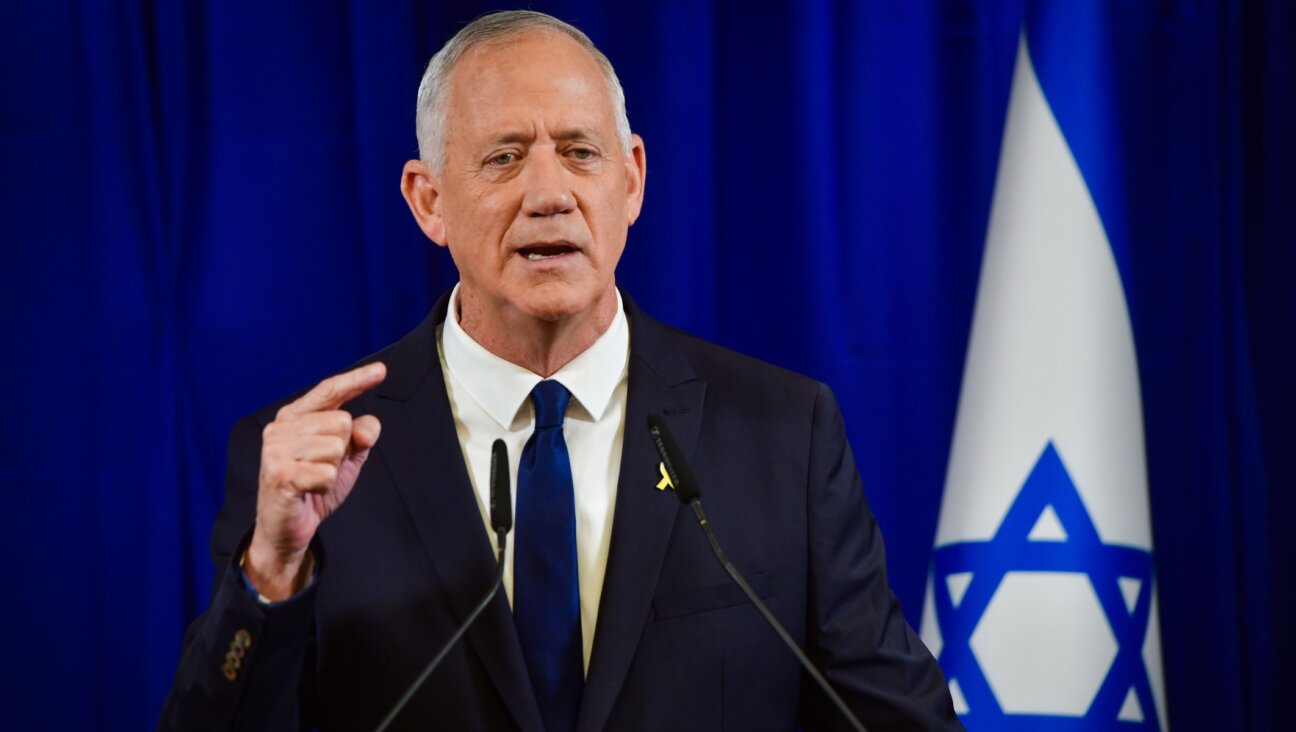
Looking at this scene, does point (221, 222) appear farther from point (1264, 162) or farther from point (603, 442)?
point (1264, 162)

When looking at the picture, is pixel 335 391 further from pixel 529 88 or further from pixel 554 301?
pixel 529 88

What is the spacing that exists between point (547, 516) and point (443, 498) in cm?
13

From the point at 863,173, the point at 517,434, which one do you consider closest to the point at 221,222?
the point at 517,434

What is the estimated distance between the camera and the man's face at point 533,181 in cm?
168

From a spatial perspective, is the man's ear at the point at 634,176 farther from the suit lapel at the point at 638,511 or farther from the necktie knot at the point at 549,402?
the necktie knot at the point at 549,402

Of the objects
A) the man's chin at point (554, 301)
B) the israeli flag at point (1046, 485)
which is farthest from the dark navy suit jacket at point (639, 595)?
the israeli flag at point (1046, 485)

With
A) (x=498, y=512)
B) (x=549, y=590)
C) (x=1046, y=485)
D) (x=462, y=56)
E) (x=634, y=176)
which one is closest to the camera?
(x=498, y=512)

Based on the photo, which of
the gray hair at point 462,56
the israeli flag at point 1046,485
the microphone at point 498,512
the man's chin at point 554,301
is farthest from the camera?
the israeli flag at point 1046,485

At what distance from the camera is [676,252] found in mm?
2422

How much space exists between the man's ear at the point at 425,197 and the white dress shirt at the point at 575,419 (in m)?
0.17

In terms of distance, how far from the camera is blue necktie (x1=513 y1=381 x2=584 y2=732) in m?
1.56

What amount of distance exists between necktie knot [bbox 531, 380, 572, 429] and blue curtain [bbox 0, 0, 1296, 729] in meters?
0.76

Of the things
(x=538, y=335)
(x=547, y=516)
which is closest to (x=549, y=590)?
(x=547, y=516)

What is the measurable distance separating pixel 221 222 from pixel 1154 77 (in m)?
1.61
